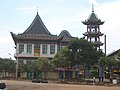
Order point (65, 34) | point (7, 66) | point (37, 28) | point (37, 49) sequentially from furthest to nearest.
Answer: point (65, 34) < point (37, 28) < point (37, 49) < point (7, 66)

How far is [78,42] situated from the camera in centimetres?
7406

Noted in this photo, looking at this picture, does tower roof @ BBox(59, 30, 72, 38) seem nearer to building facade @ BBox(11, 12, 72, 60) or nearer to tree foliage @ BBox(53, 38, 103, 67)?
building facade @ BBox(11, 12, 72, 60)

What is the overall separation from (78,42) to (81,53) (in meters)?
2.68

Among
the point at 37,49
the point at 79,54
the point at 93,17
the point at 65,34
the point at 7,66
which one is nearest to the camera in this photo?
the point at 79,54

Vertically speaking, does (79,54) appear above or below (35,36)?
below

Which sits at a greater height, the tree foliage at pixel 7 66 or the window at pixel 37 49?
the window at pixel 37 49

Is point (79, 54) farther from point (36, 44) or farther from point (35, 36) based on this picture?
point (35, 36)

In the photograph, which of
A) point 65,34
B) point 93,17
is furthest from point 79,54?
point 65,34

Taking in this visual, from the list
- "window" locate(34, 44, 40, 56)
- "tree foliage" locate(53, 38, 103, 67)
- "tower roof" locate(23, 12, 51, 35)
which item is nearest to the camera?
"tree foliage" locate(53, 38, 103, 67)

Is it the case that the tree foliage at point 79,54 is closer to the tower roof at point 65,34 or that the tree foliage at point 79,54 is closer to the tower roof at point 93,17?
the tower roof at point 93,17

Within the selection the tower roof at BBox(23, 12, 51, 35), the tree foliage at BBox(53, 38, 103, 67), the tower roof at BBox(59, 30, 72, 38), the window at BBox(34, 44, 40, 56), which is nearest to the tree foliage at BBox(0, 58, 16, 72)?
the window at BBox(34, 44, 40, 56)

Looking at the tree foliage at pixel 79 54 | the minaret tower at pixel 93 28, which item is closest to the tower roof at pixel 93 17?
the minaret tower at pixel 93 28

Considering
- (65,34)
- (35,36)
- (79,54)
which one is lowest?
(79,54)

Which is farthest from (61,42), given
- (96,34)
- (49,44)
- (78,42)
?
(78,42)
